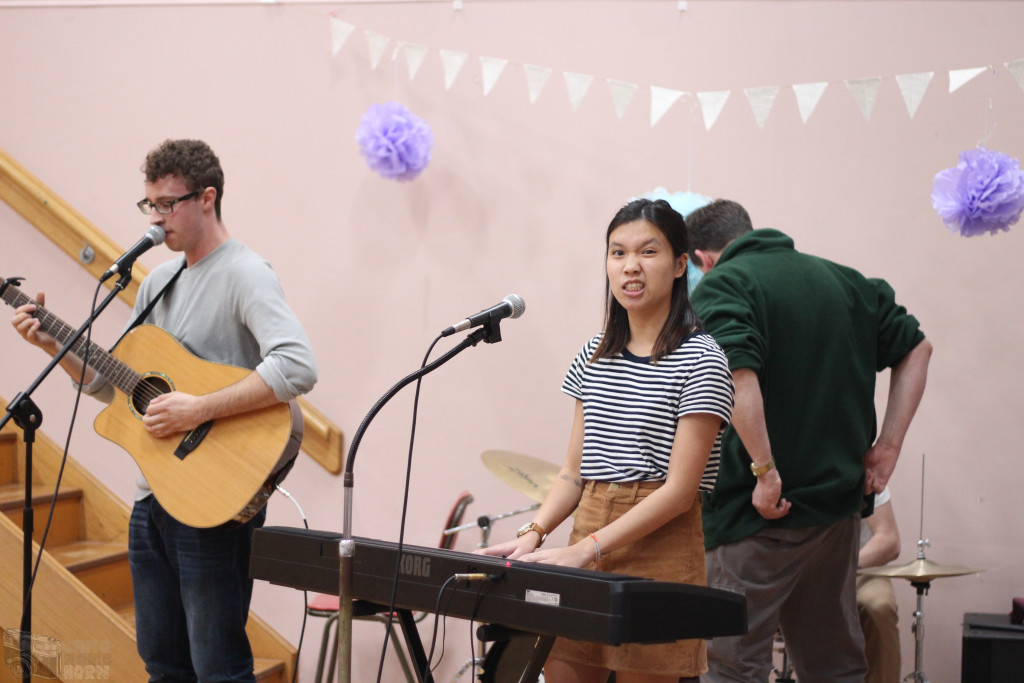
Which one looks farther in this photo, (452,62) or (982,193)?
(452,62)

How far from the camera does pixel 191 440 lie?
8.14ft

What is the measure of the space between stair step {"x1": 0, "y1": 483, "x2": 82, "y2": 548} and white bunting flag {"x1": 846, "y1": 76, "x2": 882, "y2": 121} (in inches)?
128

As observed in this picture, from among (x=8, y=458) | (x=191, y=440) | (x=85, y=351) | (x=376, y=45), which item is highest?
(x=376, y=45)

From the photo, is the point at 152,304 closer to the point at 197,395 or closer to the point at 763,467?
the point at 197,395

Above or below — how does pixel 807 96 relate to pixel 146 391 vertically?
above

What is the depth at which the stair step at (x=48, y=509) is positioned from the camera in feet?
11.5

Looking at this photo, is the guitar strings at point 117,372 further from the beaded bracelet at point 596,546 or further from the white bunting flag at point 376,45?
the white bunting flag at point 376,45

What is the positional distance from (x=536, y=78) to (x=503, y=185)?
429mm

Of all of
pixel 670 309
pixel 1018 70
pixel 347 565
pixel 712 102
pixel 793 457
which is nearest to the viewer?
pixel 347 565

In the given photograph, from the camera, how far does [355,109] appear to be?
154 inches

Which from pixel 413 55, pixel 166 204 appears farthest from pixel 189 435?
pixel 413 55

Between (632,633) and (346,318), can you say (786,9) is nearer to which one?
(346,318)

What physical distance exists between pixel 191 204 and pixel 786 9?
2.30 m

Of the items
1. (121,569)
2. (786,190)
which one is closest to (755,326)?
(786,190)
